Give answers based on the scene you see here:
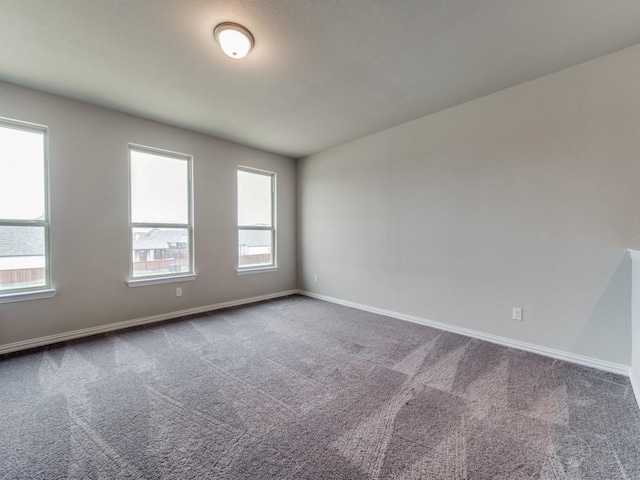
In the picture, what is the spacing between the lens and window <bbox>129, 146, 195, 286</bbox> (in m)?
3.57

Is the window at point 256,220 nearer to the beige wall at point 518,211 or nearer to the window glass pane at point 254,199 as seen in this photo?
the window glass pane at point 254,199

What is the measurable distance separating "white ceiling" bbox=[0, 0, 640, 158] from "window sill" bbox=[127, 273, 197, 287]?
211 centimetres

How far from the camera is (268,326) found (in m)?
3.48

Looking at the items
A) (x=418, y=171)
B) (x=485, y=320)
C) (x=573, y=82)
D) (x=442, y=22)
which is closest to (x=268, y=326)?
(x=485, y=320)

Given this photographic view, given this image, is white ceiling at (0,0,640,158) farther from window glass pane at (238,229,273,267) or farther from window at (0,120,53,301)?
window glass pane at (238,229,273,267)

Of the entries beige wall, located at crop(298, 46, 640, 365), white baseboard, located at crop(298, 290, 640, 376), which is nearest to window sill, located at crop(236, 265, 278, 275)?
beige wall, located at crop(298, 46, 640, 365)

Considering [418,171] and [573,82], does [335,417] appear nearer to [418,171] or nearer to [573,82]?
[418,171]

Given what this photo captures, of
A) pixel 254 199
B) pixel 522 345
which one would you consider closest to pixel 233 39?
pixel 254 199

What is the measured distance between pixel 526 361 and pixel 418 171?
234 cm

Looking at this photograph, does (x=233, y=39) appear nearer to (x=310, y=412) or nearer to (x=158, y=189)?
(x=158, y=189)

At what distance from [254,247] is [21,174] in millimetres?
2876

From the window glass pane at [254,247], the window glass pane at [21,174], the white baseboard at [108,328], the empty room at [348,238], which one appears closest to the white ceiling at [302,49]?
the empty room at [348,238]

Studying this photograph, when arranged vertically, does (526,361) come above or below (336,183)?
below

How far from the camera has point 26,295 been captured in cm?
279
